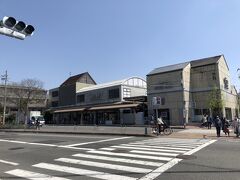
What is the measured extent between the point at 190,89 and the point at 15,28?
132 ft

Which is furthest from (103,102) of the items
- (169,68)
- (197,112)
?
(197,112)

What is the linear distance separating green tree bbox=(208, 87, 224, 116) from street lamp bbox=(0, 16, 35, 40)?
119 ft

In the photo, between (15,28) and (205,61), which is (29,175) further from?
(205,61)

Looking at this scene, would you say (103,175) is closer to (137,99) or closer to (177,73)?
(177,73)

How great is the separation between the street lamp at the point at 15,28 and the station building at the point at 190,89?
34618 mm

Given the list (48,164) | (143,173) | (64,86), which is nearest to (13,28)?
(48,164)

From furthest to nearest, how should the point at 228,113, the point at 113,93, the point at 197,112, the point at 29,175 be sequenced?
the point at 113,93, the point at 228,113, the point at 197,112, the point at 29,175

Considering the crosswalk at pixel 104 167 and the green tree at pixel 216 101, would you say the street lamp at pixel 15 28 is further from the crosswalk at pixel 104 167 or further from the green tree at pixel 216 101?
the green tree at pixel 216 101

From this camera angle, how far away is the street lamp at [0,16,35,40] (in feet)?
26.7

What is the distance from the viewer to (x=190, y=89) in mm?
45594

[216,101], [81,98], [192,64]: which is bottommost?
[216,101]

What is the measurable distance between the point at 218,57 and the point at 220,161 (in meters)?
38.5

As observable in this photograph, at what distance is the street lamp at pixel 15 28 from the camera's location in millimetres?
8133

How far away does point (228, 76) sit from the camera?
49.3m
